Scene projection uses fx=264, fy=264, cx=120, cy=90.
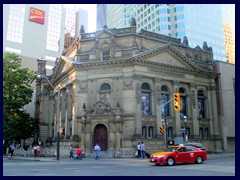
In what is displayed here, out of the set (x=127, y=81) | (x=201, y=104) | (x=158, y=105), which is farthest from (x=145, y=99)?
(x=201, y=104)

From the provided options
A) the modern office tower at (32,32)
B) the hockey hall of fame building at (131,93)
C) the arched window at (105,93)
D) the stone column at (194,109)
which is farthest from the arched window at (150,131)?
the modern office tower at (32,32)

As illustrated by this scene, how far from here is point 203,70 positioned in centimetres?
4231

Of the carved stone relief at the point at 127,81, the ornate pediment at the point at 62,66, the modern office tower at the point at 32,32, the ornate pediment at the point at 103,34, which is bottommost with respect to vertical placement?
the carved stone relief at the point at 127,81

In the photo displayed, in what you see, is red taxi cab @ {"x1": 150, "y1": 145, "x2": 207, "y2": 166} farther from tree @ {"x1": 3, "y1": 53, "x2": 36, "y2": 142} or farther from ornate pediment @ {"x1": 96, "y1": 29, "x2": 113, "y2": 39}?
tree @ {"x1": 3, "y1": 53, "x2": 36, "y2": 142}

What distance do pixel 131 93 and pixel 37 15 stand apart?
203 ft

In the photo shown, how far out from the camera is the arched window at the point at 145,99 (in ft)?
120

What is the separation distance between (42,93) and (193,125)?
29.7m

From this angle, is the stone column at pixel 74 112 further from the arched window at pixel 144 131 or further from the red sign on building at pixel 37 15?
the red sign on building at pixel 37 15

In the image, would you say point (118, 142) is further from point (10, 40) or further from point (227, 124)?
point (10, 40)

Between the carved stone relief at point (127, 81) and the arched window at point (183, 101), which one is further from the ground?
the carved stone relief at point (127, 81)

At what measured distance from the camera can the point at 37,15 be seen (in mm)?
84938

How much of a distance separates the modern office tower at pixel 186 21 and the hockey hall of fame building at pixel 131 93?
139ft

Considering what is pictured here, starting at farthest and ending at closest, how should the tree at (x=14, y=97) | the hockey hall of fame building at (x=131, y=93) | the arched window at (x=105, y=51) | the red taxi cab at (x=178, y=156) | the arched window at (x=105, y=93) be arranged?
the tree at (x=14, y=97), the arched window at (x=105, y=51), the arched window at (x=105, y=93), the hockey hall of fame building at (x=131, y=93), the red taxi cab at (x=178, y=156)

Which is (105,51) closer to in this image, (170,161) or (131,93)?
(131,93)
